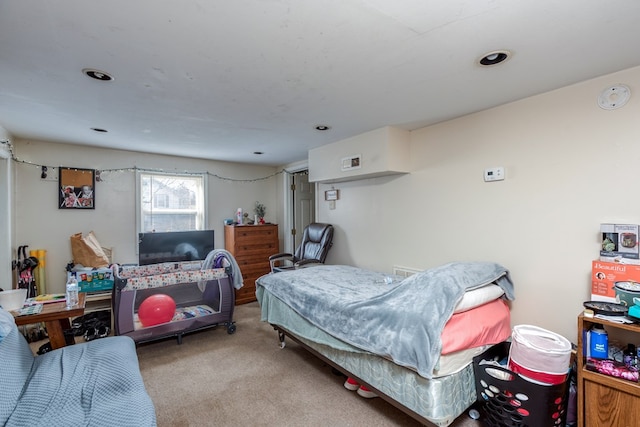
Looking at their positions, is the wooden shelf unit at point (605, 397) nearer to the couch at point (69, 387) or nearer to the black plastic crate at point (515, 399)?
the black plastic crate at point (515, 399)

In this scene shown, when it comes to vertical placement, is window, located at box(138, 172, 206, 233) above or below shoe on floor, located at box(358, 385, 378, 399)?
above

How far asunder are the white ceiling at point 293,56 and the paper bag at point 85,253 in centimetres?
152

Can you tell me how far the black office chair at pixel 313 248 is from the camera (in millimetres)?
4035

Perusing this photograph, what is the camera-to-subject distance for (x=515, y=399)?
1.63 m

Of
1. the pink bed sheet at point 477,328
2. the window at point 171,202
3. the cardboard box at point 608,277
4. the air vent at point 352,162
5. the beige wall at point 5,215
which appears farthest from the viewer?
the window at point 171,202

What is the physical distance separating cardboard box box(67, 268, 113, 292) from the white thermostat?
4.26 m

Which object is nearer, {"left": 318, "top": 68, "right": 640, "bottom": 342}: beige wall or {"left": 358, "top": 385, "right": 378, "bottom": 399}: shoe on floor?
{"left": 318, "top": 68, "right": 640, "bottom": 342}: beige wall

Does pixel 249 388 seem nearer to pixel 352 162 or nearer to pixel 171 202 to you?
pixel 352 162

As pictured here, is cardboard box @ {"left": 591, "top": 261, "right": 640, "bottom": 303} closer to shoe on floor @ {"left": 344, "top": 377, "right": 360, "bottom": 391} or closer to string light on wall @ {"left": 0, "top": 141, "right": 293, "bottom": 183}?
shoe on floor @ {"left": 344, "top": 377, "right": 360, "bottom": 391}

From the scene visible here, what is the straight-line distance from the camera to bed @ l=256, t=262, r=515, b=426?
5.32 ft

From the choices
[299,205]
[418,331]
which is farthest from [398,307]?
[299,205]

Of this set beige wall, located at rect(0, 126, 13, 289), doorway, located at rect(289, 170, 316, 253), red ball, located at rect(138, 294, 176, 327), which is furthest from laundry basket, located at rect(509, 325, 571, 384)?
beige wall, located at rect(0, 126, 13, 289)

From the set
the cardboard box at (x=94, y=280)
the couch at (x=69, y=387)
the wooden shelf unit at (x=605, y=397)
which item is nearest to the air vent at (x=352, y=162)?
the wooden shelf unit at (x=605, y=397)

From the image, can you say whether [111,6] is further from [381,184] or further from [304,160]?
[304,160]
